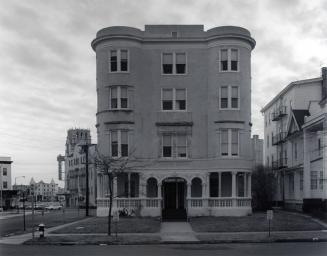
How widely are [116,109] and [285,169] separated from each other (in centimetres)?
2173

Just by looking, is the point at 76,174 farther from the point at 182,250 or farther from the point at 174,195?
the point at 182,250

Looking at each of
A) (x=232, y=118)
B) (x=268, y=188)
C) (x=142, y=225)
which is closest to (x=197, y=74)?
(x=232, y=118)

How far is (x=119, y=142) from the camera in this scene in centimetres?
4156

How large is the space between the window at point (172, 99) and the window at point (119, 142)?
3.93m

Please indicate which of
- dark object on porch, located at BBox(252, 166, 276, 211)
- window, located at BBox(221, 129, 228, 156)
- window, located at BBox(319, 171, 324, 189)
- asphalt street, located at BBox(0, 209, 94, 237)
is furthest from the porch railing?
dark object on porch, located at BBox(252, 166, 276, 211)

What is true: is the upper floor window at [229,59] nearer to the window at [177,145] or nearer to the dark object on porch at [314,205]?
the window at [177,145]

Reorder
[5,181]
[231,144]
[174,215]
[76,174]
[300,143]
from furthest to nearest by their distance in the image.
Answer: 1. [76,174]
2. [5,181]
3. [300,143]
4. [231,144]
5. [174,215]

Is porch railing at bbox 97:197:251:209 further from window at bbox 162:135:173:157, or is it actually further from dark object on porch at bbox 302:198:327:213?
dark object on porch at bbox 302:198:327:213

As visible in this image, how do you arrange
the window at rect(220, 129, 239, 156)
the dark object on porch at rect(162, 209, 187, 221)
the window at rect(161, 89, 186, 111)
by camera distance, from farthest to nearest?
the window at rect(161, 89, 186, 111)
the window at rect(220, 129, 239, 156)
the dark object on porch at rect(162, 209, 187, 221)

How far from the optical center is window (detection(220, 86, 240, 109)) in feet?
137

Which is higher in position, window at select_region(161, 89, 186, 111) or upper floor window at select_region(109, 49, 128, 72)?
upper floor window at select_region(109, 49, 128, 72)

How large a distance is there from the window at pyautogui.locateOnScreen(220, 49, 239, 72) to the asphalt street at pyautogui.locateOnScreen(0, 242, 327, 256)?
20.5 meters

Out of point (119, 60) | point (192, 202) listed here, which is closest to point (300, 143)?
point (192, 202)

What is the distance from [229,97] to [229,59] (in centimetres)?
301
